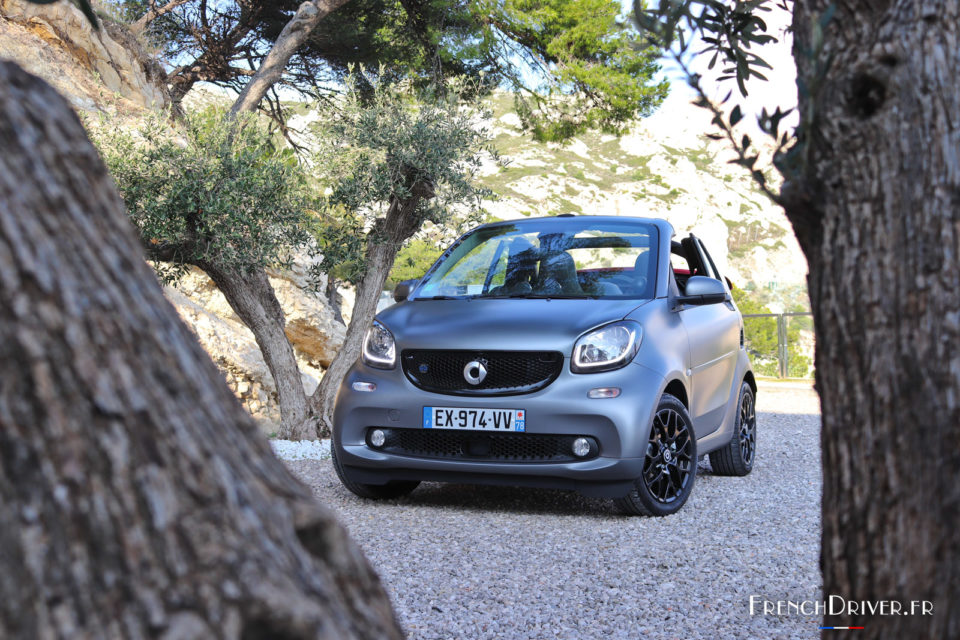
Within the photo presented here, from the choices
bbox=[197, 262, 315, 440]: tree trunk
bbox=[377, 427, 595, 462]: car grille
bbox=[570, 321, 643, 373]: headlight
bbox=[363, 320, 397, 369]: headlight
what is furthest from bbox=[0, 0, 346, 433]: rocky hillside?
bbox=[570, 321, 643, 373]: headlight

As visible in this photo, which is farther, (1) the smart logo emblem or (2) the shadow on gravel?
(2) the shadow on gravel

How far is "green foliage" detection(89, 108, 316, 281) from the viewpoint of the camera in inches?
328

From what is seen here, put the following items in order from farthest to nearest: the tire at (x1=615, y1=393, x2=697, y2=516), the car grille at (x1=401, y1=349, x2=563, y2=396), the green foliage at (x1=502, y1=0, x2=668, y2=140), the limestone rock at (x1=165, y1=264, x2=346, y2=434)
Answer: the limestone rock at (x1=165, y1=264, x2=346, y2=434) < the green foliage at (x1=502, y1=0, x2=668, y2=140) < the tire at (x1=615, y1=393, x2=697, y2=516) < the car grille at (x1=401, y1=349, x2=563, y2=396)

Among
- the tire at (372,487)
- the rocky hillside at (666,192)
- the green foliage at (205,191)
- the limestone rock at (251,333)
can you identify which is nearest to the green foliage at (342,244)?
the green foliage at (205,191)

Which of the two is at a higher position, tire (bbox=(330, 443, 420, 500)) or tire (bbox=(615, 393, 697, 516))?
tire (bbox=(615, 393, 697, 516))

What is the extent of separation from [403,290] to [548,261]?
95 centimetres

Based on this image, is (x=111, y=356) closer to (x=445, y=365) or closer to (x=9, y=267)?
(x=9, y=267)

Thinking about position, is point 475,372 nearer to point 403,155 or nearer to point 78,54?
point 403,155

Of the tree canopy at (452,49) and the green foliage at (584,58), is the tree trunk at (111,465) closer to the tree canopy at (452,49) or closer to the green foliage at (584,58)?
the tree canopy at (452,49)

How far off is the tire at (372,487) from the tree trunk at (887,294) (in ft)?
13.4

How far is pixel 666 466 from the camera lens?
17.2 feet

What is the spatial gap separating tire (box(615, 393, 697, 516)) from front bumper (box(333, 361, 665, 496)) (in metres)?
0.16

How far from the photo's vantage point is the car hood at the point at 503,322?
193 inches

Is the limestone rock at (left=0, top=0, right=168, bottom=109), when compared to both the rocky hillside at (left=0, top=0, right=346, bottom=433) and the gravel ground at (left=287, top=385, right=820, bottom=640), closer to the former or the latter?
the rocky hillside at (left=0, top=0, right=346, bottom=433)
